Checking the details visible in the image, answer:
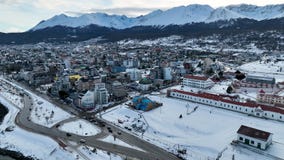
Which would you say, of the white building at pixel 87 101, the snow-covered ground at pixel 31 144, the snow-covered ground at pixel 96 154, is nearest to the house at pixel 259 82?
the white building at pixel 87 101

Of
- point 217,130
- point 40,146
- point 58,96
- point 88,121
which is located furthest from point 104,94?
point 217,130

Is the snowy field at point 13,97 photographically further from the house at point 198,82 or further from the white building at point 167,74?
the house at point 198,82

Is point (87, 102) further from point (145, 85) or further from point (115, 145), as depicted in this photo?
point (115, 145)

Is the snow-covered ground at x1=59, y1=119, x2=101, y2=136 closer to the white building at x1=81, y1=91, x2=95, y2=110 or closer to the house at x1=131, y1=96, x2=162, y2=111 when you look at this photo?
the white building at x1=81, y1=91, x2=95, y2=110

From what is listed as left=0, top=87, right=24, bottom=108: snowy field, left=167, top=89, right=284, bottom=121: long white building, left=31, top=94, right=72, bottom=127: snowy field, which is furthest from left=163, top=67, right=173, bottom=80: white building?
left=0, top=87, right=24, bottom=108: snowy field

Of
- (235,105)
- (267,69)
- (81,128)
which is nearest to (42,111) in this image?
(81,128)
